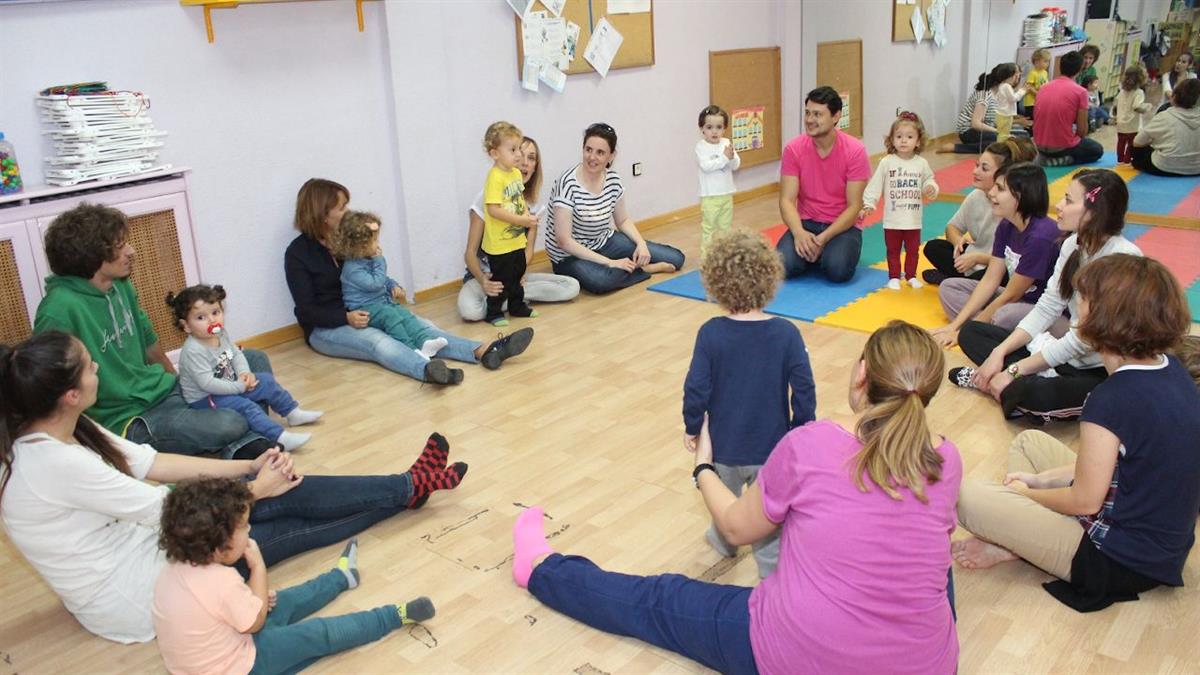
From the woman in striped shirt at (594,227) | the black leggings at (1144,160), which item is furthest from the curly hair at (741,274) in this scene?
the black leggings at (1144,160)

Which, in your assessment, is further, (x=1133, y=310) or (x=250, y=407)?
(x=250, y=407)

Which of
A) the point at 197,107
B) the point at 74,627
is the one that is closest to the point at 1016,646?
the point at 74,627

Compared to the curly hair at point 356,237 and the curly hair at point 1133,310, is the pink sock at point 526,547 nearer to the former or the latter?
the curly hair at point 1133,310

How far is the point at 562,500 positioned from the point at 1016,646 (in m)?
1.42

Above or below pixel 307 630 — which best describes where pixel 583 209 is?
above

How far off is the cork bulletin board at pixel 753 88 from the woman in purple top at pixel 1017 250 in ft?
10.8

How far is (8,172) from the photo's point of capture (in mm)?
3764

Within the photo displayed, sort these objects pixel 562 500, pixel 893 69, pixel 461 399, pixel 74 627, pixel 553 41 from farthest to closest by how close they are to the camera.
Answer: pixel 893 69
pixel 553 41
pixel 461 399
pixel 562 500
pixel 74 627

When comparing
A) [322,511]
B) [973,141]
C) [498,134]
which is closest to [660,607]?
[322,511]

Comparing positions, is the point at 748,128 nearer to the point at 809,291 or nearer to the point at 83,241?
the point at 809,291

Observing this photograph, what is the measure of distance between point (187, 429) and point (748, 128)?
5.27 metres

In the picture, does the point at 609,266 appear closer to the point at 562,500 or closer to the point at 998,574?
the point at 562,500

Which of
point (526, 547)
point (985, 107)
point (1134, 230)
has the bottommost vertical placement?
point (526, 547)

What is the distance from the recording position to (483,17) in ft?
18.2
